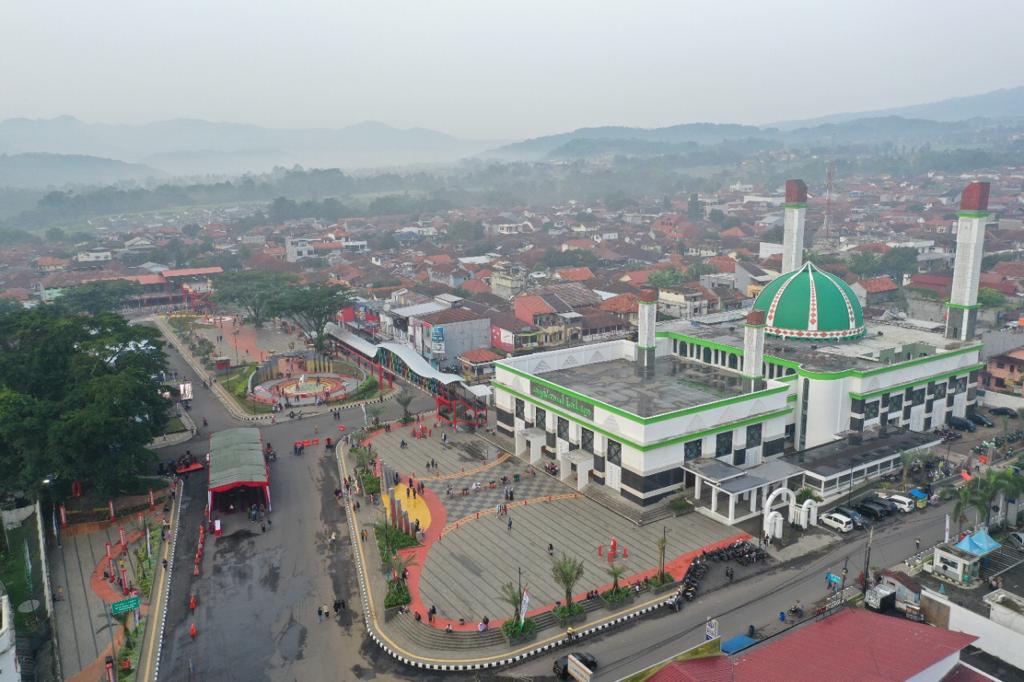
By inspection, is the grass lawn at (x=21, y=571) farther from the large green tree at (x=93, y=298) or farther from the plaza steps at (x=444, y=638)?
the large green tree at (x=93, y=298)

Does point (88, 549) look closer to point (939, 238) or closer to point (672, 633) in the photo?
point (672, 633)

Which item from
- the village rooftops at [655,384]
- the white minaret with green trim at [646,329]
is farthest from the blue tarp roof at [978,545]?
the white minaret with green trim at [646,329]

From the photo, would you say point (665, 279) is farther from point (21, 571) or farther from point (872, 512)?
point (21, 571)

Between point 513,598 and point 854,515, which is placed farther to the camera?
point 854,515

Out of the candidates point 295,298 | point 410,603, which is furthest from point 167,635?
point 295,298

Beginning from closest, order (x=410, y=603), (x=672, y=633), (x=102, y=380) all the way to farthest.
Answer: (x=672, y=633) → (x=410, y=603) → (x=102, y=380)

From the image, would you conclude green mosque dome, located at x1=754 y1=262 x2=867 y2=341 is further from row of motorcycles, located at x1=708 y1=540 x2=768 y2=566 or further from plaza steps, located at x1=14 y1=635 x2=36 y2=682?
plaza steps, located at x1=14 y1=635 x2=36 y2=682

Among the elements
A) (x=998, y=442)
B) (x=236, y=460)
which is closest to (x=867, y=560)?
(x=998, y=442)
